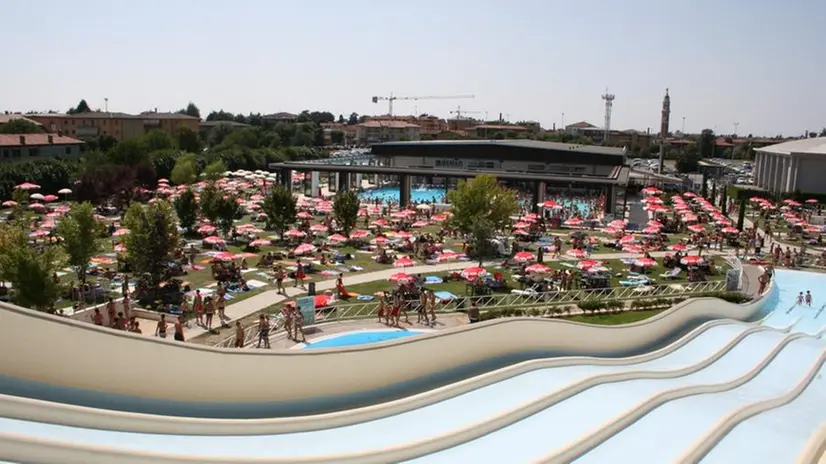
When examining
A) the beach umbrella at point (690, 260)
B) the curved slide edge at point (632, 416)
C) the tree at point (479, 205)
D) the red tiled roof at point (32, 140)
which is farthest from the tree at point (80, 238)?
the red tiled roof at point (32, 140)

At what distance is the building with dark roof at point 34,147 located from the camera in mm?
56969

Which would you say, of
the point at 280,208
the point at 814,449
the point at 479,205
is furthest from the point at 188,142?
the point at 814,449

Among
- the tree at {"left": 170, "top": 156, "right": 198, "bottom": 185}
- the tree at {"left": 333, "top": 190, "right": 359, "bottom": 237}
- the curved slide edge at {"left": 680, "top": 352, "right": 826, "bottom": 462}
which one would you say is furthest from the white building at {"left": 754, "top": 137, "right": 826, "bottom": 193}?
the curved slide edge at {"left": 680, "top": 352, "right": 826, "bottom": 462}

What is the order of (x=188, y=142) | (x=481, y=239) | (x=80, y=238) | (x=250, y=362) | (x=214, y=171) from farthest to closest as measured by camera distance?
(x=188, y=142), (x=214, y=171), (x=481, y=239), (x=80, y=238), (x=250, y=362)

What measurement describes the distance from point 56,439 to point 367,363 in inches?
175

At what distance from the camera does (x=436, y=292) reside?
2339cm

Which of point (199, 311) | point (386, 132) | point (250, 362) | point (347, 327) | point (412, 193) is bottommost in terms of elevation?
point (412, 193)

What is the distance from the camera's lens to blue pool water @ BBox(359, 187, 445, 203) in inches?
2450

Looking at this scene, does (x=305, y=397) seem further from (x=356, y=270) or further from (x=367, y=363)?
(x=356, y=270)

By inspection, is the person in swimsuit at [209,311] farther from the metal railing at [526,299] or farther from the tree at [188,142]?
the tree at [188,142]

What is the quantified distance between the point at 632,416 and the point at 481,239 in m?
20.6

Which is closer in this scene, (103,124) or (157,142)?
(157,142)

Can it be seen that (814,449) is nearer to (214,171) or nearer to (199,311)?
(199,311)

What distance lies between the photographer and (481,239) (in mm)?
29750
